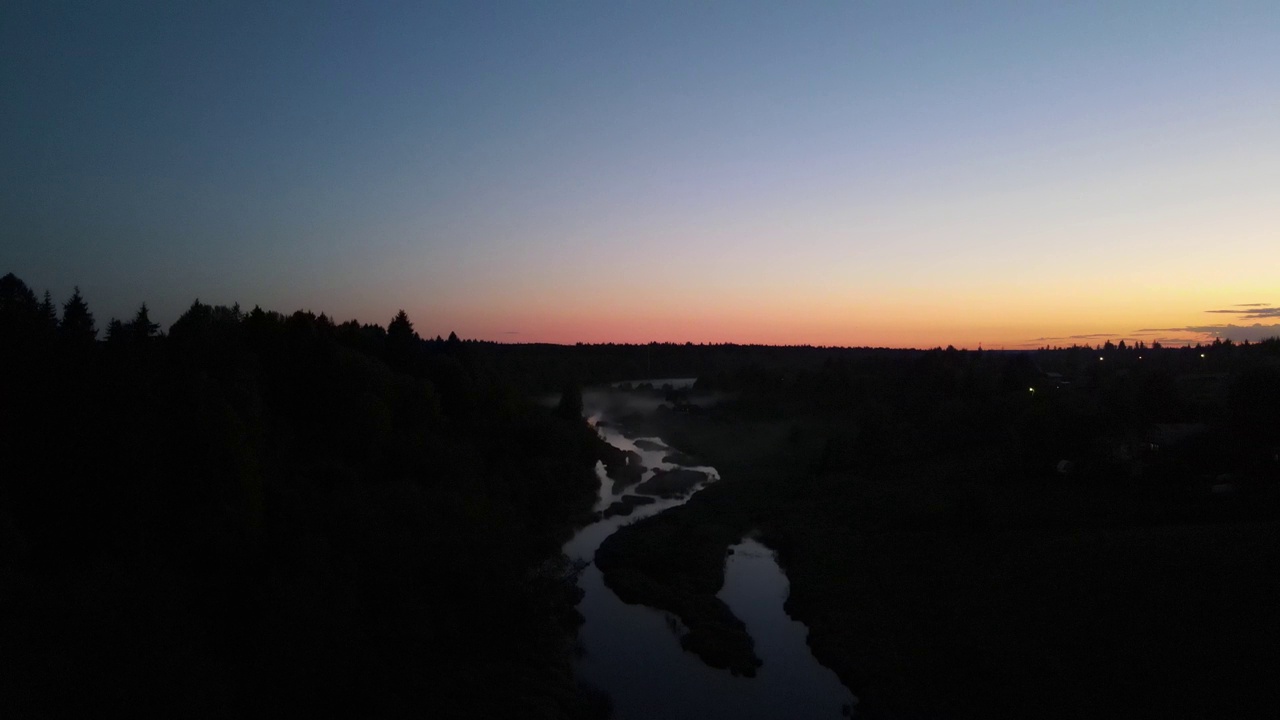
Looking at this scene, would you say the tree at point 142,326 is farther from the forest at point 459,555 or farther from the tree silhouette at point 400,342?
the tree silhouette at point 400,342

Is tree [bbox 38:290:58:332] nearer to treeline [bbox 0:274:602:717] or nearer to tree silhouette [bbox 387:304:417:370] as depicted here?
treeline [bbox 0:274:602:717]

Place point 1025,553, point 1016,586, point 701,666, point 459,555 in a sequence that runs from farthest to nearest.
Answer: point 1025,553 < point 1016,586 < point 459,555 < point 701,666

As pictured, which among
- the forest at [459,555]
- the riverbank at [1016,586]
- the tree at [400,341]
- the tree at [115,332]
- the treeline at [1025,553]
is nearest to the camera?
the forest at [459,555]

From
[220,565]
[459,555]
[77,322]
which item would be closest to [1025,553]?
[459,555]

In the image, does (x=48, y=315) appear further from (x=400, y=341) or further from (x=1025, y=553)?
(x=1025, y=553)

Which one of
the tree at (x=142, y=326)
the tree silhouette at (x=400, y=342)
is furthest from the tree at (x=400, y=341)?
the tree at (x=142, y=326)

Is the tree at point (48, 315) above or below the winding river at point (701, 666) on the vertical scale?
above

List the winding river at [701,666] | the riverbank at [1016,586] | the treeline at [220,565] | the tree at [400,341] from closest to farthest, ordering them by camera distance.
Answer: the treeline at [220,565] < the riverbank at [1016,586] < the winding river at [701,666] < the tree at [400,341]
